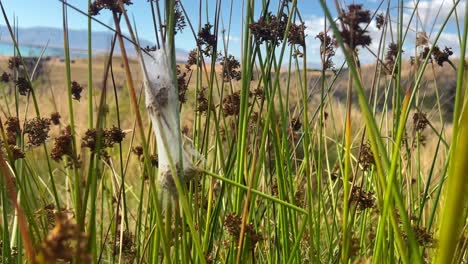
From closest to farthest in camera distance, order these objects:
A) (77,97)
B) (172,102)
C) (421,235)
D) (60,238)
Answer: (60,238), (172,102), (421,235), (77,97)

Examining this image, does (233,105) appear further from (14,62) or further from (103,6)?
(14,62)

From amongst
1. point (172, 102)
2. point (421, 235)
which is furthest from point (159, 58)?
point (421, 235)

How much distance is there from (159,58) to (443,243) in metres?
0.40

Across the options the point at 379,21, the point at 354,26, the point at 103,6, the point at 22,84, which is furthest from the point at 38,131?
the point at 379,21

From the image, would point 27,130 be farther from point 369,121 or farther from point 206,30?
point 369,121

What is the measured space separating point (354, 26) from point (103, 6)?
1.03 ft

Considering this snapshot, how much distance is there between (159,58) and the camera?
625 millimetres

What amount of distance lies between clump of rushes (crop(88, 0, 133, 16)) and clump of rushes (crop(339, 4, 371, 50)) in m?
0.26

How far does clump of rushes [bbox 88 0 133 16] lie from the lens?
64 cm

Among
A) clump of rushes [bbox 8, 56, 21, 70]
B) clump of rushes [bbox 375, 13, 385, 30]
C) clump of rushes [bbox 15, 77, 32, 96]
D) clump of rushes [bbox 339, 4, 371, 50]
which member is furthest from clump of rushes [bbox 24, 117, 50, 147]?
clump of rushes [bbox 375, 13, 385, 30]

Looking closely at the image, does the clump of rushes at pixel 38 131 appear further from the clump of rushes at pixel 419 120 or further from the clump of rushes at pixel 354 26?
the clump of rushes at pixel 419 120

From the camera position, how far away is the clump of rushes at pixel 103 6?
0.64 m

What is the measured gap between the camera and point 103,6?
2.23 feet

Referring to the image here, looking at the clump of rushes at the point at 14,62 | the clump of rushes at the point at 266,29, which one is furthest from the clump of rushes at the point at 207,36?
the clump of rushes at the point at 14,62
